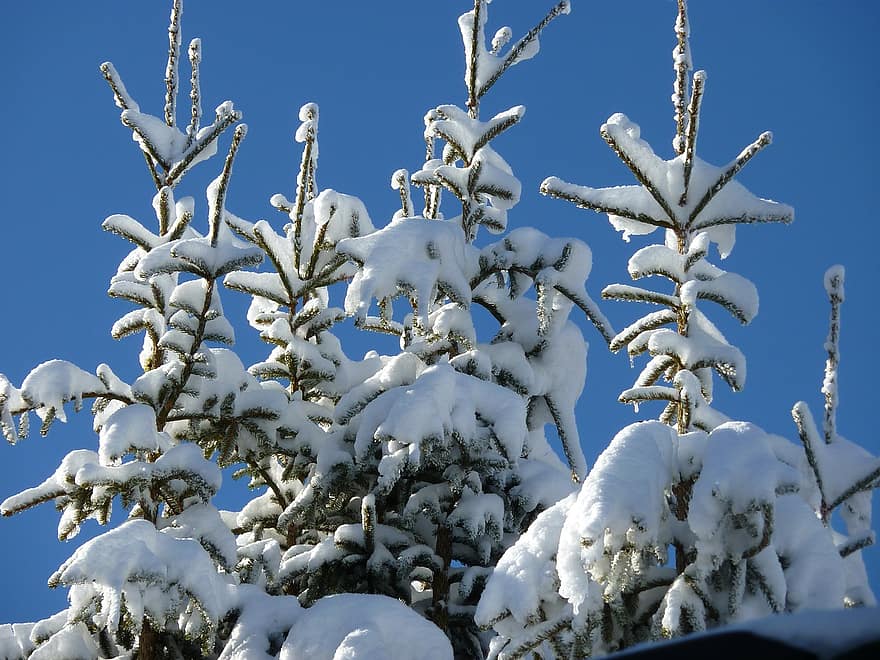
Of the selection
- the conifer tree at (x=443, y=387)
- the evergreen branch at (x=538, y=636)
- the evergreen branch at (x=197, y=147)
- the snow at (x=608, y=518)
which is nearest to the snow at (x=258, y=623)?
the conifer tree at (x=443, y=387)

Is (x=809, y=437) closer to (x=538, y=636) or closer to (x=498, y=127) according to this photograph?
(x=538, y=636)

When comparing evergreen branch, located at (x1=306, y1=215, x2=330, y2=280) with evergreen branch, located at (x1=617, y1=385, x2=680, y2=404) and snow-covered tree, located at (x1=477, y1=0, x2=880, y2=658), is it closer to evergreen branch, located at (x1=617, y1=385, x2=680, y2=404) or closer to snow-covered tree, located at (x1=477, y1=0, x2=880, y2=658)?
snow-covered tree, located at (x1=477, y1=0, x2=880, y2=658)

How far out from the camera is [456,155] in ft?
21.2

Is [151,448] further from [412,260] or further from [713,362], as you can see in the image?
[713,362]

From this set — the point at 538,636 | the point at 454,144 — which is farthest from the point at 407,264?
the point at 538,636

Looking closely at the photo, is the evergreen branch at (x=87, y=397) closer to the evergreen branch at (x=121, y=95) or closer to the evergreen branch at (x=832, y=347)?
the evergreen branch at (x=121, y=95)

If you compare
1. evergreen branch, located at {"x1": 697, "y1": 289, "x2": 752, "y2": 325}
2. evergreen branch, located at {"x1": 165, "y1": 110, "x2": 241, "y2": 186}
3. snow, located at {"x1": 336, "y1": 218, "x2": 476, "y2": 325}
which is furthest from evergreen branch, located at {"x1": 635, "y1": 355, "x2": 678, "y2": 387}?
evergreen branch, located at {"x1": 165, "y1": 110, "x2": 241, "y2": 186}

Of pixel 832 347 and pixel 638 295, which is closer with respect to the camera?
pixel 638 295

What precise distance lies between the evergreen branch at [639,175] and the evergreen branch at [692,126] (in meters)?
0.12

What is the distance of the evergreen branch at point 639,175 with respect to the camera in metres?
4.59

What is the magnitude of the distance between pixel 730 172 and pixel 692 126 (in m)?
0.31

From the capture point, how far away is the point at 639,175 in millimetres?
4645

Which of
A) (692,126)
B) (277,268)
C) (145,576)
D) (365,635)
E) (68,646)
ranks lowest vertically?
(365,635)

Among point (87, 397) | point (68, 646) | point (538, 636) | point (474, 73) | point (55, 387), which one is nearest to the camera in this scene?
point (538, 636)
